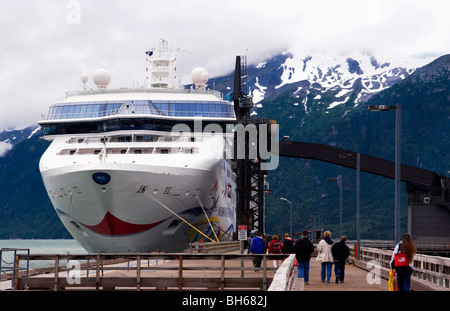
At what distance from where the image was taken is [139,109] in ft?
211

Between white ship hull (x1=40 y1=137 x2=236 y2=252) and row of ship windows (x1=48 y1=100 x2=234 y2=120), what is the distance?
257 inches

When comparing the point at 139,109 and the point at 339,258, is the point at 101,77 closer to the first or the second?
the point at 139,109

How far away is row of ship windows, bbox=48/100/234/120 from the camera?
211 ft

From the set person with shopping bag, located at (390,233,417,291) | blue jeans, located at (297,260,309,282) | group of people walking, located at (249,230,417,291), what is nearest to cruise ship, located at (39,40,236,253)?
group of people walking, located at (249,230,417,291)

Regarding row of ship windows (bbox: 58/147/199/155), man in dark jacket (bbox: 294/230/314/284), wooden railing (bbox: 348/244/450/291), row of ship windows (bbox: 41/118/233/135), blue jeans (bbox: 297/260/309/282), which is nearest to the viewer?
wooden railing (bbox: 348/244/450/291)

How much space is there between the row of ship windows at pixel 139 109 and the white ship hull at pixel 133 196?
6518mm

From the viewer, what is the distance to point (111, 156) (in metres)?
57.9

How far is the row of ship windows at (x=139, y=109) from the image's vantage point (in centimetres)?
6438

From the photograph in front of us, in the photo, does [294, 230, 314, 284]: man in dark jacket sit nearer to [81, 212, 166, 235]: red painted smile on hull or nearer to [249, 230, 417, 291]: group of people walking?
[249, 230, 417, 291]: group of people walking

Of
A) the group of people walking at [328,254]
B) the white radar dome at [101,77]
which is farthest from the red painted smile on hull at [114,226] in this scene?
the white radar dome at [101,77]
